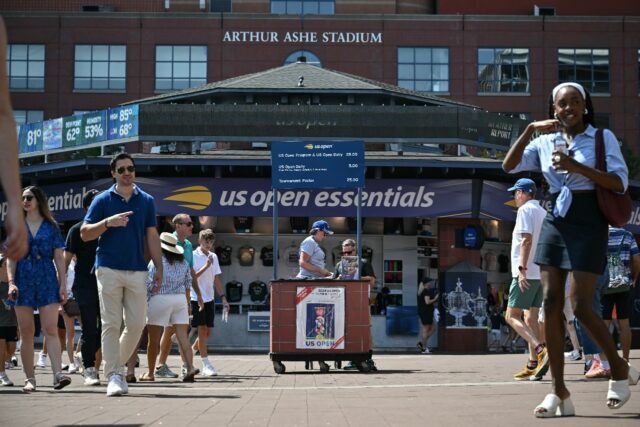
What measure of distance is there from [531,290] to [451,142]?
19.3 m

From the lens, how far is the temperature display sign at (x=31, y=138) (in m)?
33.1

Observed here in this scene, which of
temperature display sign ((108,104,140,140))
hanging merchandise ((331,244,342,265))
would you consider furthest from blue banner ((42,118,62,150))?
hanging merchandise ((331,244,342,265))

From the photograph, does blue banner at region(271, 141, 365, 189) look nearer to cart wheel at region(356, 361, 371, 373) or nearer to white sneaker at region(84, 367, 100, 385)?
cart wheel at region(356, 361, 371, 373)

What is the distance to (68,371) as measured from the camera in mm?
15531

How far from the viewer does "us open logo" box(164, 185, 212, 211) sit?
96.8 feet

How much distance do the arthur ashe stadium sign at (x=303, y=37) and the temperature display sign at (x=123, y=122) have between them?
3263 cm

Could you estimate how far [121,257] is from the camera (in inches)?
410

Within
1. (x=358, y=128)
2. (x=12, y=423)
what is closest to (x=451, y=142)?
(x=358, y=128)

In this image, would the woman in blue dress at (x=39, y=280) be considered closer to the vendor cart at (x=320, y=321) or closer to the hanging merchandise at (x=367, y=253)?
the vendor cart at (x=320, y=321)

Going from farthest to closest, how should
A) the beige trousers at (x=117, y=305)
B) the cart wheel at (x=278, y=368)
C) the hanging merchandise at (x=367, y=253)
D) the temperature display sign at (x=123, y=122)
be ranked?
the temperature display sign at (x=123, y=122)
the hanging merchandise at (x=367, y=253)
the cart wheel at (x=278, y=368)
the beige trousers at (x=117, y=305)

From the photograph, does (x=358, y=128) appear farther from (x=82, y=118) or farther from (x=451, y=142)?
(x=82, y=118)

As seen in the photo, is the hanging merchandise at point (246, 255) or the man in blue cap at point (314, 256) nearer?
the man in blue cap at point (314, 256)

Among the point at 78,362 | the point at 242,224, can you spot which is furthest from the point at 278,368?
the point at 242,224

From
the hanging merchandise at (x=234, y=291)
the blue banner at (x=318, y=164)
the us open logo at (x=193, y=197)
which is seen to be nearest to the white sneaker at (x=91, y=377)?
the blue banner at (x=318, y=164)
